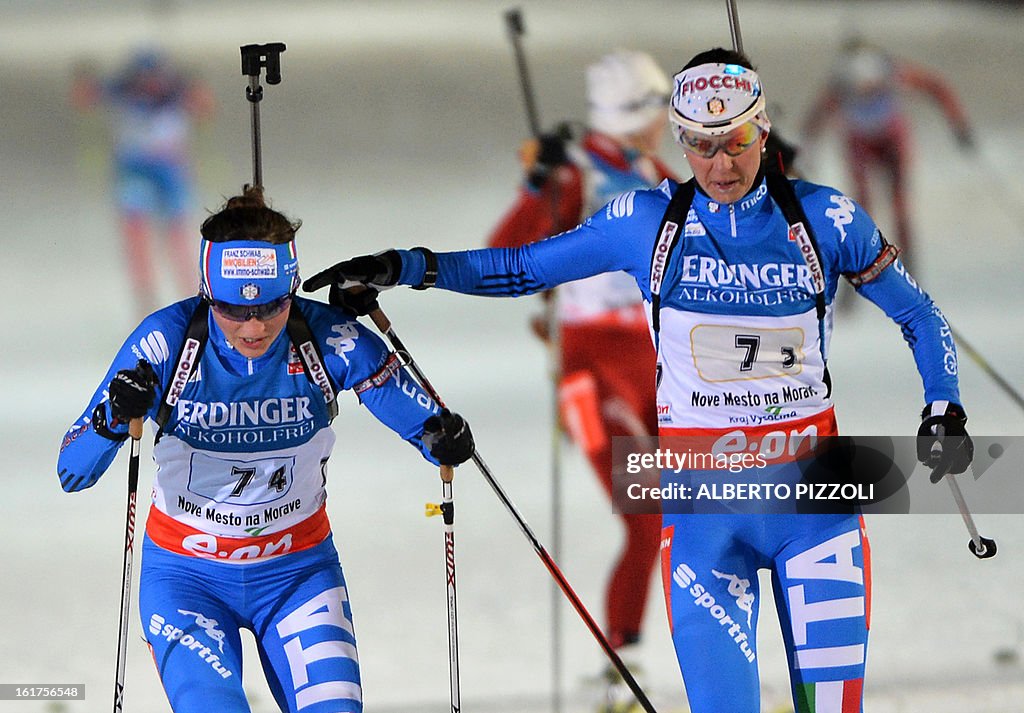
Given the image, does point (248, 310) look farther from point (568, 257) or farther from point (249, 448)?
point (568, 257)

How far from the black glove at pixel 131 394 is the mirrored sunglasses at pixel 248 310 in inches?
7.5

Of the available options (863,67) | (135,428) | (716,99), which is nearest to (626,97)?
(716,99)

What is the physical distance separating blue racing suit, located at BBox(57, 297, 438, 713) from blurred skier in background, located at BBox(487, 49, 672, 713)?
82.5 inches

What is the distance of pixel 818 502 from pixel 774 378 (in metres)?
0.27

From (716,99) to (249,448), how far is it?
3.95 ft

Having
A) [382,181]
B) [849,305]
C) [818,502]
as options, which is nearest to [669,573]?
[818,502]

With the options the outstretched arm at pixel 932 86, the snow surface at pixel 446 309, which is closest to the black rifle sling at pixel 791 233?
the snow surface at pixel 446 309

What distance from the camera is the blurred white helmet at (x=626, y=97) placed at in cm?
548

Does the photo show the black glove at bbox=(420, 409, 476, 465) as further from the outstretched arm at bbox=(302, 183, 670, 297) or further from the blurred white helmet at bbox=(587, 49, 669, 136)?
the blurred white helmet at bbox=(587, 49, 669, 136)

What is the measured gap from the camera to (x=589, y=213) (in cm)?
542

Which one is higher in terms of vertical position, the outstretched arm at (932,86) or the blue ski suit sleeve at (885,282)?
the outstretched arm at (932,86)

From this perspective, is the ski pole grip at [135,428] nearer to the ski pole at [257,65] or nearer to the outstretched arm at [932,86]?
the ski pole at [257,65]

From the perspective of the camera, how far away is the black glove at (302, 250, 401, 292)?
309 cm

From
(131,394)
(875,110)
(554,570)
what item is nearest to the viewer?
(131,394)
